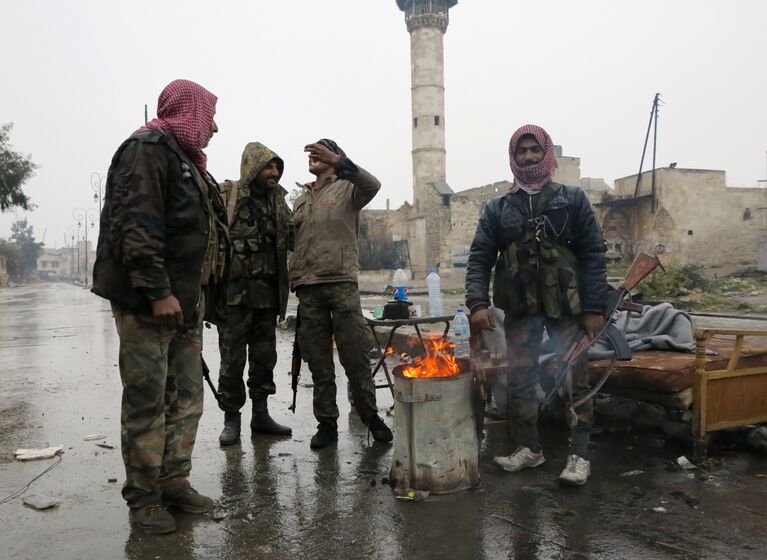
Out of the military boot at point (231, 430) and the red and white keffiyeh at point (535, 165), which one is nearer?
the red and white keffiyeh at point (535, 165)

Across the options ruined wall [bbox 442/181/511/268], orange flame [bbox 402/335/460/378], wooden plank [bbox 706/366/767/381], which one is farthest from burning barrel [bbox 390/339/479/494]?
ruined wall [bbox 442/181/511/268]

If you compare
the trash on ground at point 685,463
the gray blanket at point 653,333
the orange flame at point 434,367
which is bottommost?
the trash on ground at point 685,463

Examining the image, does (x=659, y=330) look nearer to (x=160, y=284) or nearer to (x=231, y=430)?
(x=231, y=430)

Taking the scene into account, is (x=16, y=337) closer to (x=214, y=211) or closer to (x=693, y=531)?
(x=214, y=211)

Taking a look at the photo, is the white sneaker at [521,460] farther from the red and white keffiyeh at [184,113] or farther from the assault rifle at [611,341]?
the red and white keffiyeh at [184,113]

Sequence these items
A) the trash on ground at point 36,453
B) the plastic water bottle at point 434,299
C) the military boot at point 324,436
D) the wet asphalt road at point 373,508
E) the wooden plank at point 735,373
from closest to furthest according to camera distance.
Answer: the wet asphalt road at point 373,508, the wooden plank at point 735,373, the trash on ground at point 36,453, the military boot at point 324,436, the plastic water bottle at point 434,299

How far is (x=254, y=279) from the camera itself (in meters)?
4.12

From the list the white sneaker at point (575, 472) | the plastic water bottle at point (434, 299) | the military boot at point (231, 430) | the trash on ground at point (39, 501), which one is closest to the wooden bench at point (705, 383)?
the white sneaker at point (575, 472)

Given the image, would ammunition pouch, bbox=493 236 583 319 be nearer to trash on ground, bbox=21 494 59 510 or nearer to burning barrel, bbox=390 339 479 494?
burning barrel, bbox=390 339 479 494

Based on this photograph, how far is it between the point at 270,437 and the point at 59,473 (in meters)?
1.35

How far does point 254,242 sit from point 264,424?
1.34 metres

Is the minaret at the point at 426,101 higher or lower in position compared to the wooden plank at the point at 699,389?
higher

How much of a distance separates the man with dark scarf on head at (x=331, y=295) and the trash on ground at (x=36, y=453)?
1.72 meters

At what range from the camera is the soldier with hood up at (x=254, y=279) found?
4.12 meters
